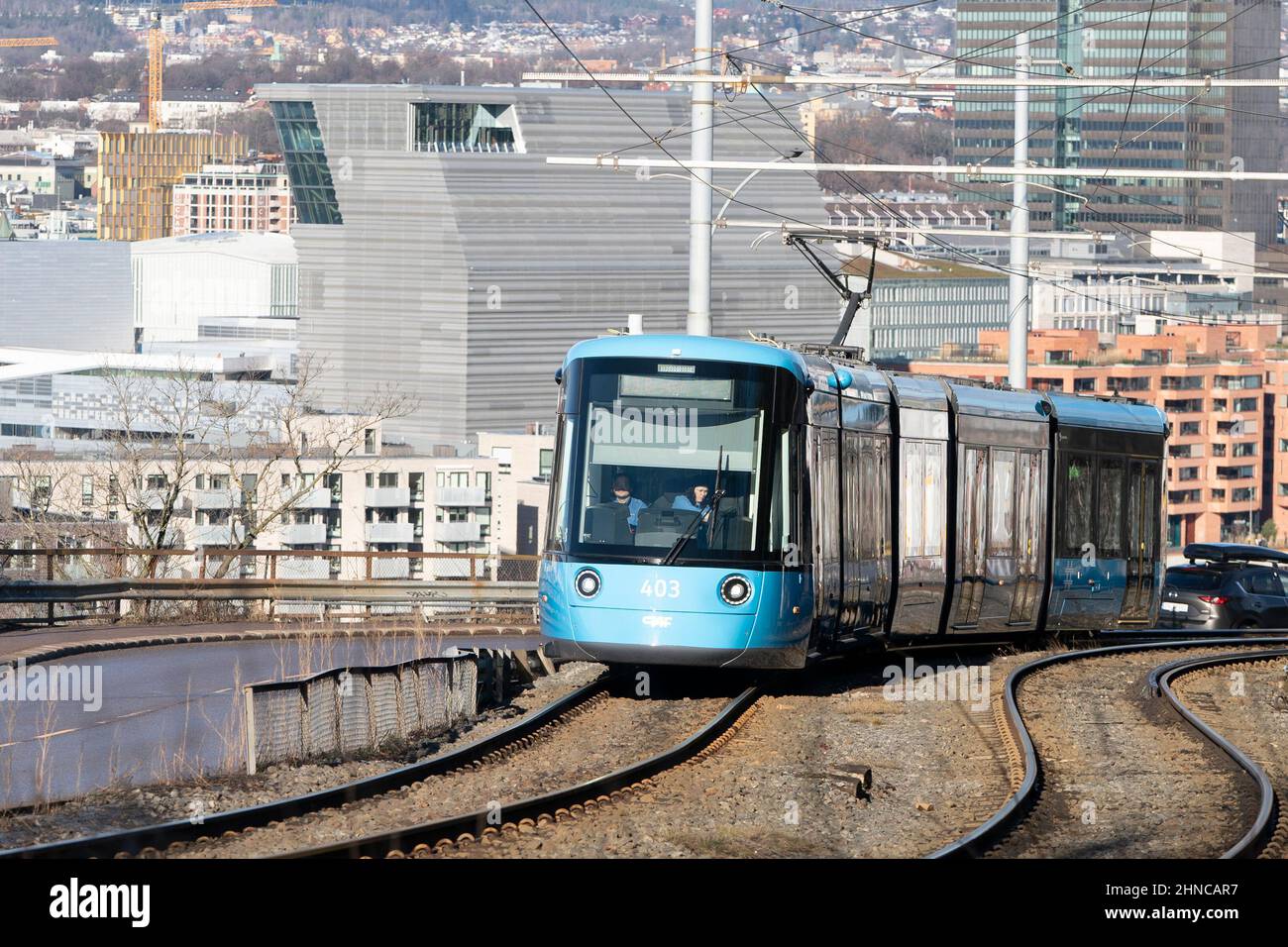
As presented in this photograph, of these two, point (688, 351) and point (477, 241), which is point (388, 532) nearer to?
point (477, 241)

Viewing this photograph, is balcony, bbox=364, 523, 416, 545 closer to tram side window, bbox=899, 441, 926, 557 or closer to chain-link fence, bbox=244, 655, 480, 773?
tram side window, bbox=899, 441, 926, 557

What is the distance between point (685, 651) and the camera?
17.2 m

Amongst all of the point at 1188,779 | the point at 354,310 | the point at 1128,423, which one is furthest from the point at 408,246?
the point at 1188,779

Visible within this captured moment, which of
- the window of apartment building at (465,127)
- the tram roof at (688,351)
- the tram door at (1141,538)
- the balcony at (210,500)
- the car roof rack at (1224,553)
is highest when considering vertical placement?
the window of apartment building at (465,127)

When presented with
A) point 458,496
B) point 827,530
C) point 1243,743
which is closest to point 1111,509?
point 827,530

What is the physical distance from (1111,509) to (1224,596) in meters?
8.81

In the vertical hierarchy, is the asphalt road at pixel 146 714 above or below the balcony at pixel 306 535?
above

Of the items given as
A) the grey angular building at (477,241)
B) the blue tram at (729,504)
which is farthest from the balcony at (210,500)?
the blue tram at (729,504)

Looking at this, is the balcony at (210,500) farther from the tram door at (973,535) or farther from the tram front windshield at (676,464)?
the tram front windshield at (676,464)

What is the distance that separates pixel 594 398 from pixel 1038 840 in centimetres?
638

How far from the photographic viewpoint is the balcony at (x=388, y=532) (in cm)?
13475

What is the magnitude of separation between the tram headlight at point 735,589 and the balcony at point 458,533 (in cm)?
12022

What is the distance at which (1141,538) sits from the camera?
1062 inches

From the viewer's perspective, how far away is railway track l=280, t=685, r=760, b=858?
10828mm
